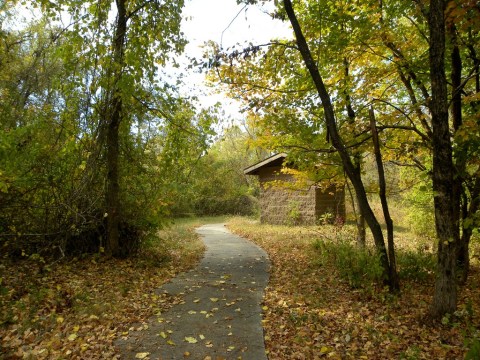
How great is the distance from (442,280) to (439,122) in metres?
2.18

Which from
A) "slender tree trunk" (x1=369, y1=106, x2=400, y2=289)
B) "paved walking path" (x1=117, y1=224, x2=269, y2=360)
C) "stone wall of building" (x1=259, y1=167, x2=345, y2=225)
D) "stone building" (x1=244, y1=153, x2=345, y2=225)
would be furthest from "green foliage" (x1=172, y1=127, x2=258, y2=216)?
"slender tree trunk" (x1=369, y1=106, x2=400, y2=289)

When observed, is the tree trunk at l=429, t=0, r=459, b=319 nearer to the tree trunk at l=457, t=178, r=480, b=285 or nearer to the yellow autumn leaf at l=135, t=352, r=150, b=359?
the tree trunk at l=457, t=178, r=480, b=285

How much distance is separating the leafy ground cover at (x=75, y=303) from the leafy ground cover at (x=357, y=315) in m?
2.16

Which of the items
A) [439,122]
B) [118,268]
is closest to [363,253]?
[439,122]

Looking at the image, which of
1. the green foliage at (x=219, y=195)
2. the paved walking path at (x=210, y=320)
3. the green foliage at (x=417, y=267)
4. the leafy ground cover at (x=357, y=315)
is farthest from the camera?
the green foliage at (x=219, y=195)

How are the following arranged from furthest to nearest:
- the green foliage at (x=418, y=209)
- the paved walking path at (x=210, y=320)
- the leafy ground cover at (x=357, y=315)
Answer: the green foliage at (x=418, y=209), the leafy ground cover at (x=357, y=315), the paved walking path at (x=210, y=320)

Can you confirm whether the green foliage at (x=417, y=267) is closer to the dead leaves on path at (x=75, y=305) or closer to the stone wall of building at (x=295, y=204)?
the dead leaves on path at (x=75, y=305)

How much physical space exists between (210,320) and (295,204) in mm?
12611

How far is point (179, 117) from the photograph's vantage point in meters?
8.70

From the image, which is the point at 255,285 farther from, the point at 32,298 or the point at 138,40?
the point at 138,40

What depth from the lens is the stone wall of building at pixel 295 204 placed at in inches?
653

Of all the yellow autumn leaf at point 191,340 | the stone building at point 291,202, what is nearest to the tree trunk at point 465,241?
the yellow autumn leaf at point 191,340

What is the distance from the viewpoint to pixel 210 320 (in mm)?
5004

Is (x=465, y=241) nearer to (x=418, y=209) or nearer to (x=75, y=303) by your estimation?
(x=75, y=303)
